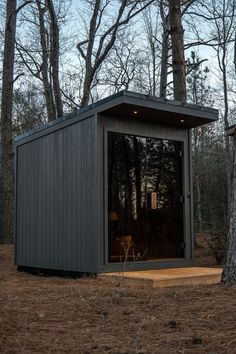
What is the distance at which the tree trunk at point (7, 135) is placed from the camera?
12.8 m

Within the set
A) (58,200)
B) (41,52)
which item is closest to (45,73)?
(41,52)

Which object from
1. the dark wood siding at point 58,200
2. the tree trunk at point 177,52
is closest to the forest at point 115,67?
the tree trunk at point 177,52

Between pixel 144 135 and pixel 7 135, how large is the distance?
20.4 feet

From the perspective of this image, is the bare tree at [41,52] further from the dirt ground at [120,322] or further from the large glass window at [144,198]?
the dirt ground at [120,322]

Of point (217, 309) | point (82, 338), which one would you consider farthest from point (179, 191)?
point (82, 338)

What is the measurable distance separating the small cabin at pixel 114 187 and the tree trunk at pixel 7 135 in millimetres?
4481

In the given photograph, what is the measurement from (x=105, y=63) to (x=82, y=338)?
15.7 m

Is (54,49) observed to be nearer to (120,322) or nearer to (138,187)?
(138,187)

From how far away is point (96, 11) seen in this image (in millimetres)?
13953

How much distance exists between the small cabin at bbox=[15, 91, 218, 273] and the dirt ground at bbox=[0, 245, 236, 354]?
205cm

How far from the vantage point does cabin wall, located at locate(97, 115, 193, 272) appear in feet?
22.3

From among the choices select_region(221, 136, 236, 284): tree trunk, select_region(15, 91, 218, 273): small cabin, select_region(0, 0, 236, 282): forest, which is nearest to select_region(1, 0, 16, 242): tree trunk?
select_region(0, 0, 236, 282): forest

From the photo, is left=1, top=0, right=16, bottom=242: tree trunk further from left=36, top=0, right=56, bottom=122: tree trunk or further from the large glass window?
the large glass window

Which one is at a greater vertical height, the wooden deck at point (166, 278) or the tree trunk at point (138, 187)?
the tree trunk at point (138, 187)
